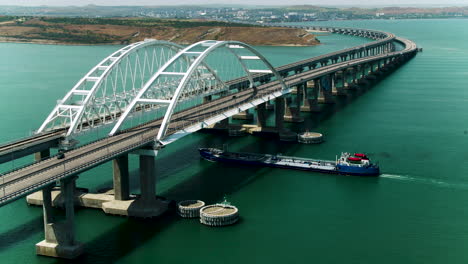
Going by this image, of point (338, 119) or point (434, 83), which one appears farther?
point (434, 83)

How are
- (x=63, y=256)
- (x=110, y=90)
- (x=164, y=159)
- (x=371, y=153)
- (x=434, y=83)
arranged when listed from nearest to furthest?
(x=63, y=256) → (x=164, y=159) → (x=371, y=153) → (x=110, y=90) → (x=434, y=83)

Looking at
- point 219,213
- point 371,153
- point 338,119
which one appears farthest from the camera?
point 338,119

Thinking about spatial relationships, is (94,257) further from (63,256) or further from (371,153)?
(371,153)

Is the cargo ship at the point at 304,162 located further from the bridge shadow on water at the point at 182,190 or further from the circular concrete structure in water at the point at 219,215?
the circular concrete structure in water at the point at 219,215

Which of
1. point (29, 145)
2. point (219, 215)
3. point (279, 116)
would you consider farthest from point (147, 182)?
point (279, 116)

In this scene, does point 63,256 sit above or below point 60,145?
below

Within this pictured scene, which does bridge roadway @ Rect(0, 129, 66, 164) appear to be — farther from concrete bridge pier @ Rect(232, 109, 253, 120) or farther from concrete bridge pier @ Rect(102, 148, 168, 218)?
concrete bridge pier @ Rect(232, 109, 253, 120)

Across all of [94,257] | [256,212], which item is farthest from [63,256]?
[256,212]
